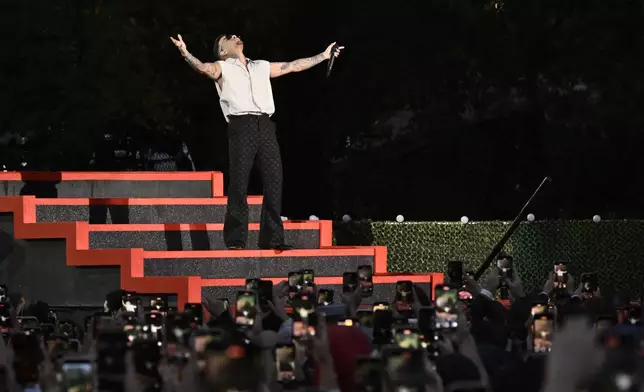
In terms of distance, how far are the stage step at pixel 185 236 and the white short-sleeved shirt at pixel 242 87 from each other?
1636 millimetres

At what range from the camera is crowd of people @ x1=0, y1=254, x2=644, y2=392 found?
28.6 feet

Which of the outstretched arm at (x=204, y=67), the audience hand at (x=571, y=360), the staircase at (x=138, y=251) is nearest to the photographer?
the audience hand at (x=571, y=360)

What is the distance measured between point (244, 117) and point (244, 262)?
1441 mm

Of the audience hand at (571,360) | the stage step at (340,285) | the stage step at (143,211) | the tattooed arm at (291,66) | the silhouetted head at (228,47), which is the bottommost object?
the audience hand at (571,360)

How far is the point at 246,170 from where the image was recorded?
18688 mm

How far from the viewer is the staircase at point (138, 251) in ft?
62.0

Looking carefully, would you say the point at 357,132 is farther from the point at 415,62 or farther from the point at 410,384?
the point at 410,384

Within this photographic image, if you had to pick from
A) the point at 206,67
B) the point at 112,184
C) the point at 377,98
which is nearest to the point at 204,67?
the point at 206,67

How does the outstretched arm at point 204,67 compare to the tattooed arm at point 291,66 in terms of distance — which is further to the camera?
the tattooed arm at point 291,66

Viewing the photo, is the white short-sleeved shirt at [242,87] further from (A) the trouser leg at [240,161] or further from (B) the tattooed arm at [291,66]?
(B) the tattooed arm at [291,66]

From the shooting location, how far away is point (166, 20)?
24.2 metres

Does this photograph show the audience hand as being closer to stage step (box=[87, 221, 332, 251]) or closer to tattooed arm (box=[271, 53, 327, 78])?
tattooed arm (box=[271, 53, 327, 78])

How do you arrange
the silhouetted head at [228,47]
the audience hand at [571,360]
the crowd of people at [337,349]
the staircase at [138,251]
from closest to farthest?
the audience hand at [571,360], the crowd of people at [337,349], the silhouetted head at [228,47], the staircase at [138,251]

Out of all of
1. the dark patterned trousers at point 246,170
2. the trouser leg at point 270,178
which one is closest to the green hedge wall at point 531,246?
the trouser leg at point 270,178
